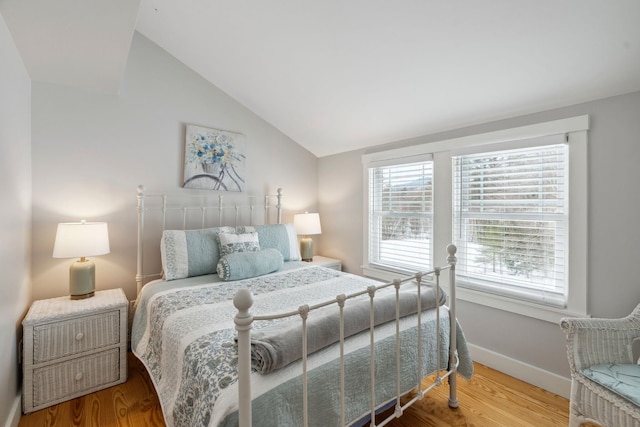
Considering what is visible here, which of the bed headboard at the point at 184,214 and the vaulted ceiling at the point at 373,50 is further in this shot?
the bed headboard at the point at 184,214

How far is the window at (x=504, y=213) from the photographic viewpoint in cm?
191

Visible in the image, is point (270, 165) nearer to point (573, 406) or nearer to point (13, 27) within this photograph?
point (13, 27)

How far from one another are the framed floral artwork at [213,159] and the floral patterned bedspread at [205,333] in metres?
1.03

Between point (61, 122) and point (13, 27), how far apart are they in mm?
837

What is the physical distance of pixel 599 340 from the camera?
153cm

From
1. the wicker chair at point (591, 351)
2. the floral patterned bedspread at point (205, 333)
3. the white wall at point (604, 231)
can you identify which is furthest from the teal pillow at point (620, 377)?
the floral patterned bedspread at point (205, 333)

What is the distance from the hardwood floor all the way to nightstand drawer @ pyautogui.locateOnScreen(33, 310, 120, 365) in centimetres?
33

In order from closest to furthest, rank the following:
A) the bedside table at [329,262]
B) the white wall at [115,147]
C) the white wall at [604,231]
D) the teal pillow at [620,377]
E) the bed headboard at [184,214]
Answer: the teal pillow at [620,377] → the white wall at [604,231] → the white wall at [115,147] → the bed headboard at [184,214] → the bedside table at [329,262]

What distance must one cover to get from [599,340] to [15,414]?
3.23 m

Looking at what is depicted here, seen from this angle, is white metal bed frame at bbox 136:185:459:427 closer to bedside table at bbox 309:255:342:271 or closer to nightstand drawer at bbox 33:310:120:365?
nightstand drawer at bbox 33:310:120:365

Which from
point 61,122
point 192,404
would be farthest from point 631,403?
point 61,122

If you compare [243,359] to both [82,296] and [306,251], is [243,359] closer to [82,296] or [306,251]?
[82,296]

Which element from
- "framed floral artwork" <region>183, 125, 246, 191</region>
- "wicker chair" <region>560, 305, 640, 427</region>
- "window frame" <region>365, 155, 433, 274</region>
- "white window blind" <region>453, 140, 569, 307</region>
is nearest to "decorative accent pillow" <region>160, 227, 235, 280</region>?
"framed floral artwork" <region>183, 125, 246, 191</region>

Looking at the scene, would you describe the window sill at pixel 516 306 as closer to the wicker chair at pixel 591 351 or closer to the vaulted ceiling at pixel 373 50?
the wicker chair at pixel 591 351
